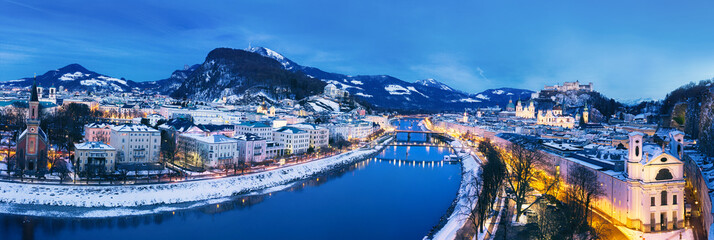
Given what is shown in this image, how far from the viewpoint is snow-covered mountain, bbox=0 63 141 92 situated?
383 feet

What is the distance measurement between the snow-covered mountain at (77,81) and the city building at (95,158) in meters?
102

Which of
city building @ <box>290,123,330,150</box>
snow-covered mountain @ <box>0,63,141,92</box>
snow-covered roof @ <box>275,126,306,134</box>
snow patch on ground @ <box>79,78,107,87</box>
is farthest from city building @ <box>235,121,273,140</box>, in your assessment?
snow patch on ground @ <box>79,78,107,87</box>

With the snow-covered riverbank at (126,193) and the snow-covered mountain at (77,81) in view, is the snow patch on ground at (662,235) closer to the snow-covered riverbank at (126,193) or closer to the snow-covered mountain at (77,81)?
the snow-covered riverbank at (126,193)

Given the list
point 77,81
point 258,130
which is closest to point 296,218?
point 258,130

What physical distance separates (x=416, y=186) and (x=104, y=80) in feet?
431

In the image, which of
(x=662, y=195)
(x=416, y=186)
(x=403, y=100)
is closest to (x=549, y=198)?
(x=662, y=195)

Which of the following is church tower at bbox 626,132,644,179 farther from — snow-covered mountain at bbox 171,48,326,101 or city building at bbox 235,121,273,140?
snow-covered mountain at bbox 171,48,326,101

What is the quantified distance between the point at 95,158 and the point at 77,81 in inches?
4844

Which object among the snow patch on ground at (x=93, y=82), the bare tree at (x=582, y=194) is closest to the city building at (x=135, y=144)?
the bare tree at (x=582, y=194)

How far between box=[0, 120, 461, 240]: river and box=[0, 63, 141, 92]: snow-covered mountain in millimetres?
107939

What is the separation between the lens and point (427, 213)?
1823cm

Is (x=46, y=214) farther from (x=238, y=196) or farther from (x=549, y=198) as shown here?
(x=549, y=198)

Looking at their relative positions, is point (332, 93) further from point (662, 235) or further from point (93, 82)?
point (662, 235)

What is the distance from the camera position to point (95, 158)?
21.1 metres
